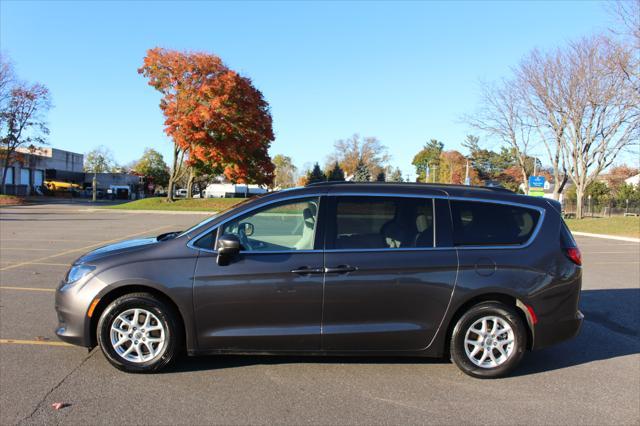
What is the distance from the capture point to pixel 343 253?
13.7ft

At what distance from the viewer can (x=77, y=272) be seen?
4.30 m

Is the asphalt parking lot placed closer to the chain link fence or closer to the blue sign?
the blue sign

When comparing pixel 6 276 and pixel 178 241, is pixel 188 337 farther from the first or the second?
pixel 6 276

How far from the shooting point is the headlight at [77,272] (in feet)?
13.9

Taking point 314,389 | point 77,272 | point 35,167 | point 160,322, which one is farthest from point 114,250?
point 35,167

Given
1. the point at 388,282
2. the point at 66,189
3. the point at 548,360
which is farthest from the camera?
the point at 66,189

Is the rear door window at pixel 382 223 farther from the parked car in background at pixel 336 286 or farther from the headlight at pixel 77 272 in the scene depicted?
the headlight at pixel 77 272

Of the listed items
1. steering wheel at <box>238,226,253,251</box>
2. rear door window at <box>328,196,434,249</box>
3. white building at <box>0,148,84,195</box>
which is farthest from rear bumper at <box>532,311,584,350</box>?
white building at <box>0,148,84,195</box>

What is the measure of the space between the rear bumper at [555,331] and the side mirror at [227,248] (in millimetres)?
2863

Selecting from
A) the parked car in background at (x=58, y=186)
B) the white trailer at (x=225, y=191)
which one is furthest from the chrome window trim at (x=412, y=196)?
the white trailer at (x=225, y=191)

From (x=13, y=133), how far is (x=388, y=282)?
55.3m

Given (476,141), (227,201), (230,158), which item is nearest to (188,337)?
(230,158)

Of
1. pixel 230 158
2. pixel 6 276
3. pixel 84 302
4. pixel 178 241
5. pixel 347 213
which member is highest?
pixel 230 158

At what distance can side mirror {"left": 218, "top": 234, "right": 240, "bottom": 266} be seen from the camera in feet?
13.2
